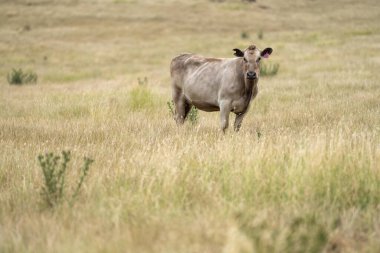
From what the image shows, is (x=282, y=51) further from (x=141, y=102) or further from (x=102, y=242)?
(x=102, y=242)

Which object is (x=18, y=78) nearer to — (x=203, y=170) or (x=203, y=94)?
(x=203, y=94)

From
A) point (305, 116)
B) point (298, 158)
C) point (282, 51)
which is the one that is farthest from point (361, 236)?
point (282, 51)

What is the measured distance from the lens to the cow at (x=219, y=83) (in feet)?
24.7

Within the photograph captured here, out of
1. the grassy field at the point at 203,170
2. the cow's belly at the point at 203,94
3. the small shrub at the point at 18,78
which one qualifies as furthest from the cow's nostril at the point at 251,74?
the small shrub at the point at 18,78

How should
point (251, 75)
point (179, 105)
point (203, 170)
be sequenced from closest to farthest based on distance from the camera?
point (203, 170) < point (251, 75) < point (179, 105)

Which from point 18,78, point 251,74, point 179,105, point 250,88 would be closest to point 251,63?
point 251,74

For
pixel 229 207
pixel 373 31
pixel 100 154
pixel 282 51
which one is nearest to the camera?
pixel 229 207

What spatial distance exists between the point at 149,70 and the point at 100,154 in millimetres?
16664

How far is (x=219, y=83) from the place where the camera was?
8156 millimetres

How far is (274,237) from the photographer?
3121mm

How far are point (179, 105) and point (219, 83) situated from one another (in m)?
1.31

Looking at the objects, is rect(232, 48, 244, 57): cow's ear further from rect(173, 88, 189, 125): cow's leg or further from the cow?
rect(173, 88, 189, 125): cow's leg

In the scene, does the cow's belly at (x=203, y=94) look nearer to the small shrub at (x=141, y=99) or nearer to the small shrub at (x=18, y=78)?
the small shrub at (x=141, y=99)

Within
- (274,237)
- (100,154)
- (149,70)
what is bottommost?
(149,70)
